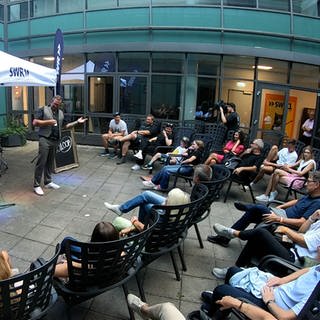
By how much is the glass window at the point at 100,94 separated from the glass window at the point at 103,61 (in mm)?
272

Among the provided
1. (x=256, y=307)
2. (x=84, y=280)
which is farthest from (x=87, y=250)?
(x=256, y=307)

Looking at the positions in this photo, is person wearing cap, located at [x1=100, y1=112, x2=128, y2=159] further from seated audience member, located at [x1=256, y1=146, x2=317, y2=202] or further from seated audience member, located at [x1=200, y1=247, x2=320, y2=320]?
seated audience member, located at [x1=200, y1=247, x2=320, y2=320]

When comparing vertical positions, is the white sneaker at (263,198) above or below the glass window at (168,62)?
below

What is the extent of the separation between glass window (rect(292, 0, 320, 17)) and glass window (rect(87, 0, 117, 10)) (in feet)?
17.3

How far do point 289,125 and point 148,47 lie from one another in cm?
498

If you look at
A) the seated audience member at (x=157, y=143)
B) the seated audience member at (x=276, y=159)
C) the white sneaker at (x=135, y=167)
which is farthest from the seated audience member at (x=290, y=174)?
the white sneaker at (x=135, y=167)

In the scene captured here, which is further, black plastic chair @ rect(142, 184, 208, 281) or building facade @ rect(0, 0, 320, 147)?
building facade @ rect(0, 0, 320, 147)

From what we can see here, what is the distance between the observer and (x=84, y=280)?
239 centimetres

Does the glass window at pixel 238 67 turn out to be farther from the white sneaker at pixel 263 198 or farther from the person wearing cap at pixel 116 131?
the white sneaker at pixel 263 198

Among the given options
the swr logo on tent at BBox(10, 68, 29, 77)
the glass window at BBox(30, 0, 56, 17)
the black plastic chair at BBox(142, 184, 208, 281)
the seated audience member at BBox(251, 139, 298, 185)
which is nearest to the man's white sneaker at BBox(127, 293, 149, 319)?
the black plastic chair at BBox(142, 184, 208, 281)

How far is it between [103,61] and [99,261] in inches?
344

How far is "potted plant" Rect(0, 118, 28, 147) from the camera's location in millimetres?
9328

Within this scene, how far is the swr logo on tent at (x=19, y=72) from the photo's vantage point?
5176 millimetres

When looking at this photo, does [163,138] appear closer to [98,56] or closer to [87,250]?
[98,56]
